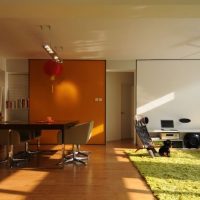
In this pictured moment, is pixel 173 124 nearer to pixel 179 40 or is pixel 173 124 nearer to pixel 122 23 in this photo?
pixel 179 40

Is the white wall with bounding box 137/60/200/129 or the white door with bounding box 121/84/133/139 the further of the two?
the white door with bounding box 121/84/133/139

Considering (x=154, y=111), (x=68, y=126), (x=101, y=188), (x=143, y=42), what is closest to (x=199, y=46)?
(x=143, y=42)

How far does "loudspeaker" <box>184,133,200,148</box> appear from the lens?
27.0 feet

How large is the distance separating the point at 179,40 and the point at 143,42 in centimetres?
77

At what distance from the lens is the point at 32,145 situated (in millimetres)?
8781

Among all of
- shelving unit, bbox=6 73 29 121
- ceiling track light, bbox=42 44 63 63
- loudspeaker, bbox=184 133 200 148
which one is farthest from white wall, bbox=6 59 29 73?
loudspeaker, bbox=184 133 200 148

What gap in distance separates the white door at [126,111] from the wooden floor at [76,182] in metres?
4.99

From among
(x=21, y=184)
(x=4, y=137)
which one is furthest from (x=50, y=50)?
(x=21, y=184)

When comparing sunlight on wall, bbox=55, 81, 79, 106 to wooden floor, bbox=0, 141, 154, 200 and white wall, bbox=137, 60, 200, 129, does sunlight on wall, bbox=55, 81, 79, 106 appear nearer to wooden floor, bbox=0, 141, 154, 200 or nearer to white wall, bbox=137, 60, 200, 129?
white wall, bbox=137, 60, 200, 129

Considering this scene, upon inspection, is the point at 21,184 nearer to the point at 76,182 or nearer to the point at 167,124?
the point at 76,182

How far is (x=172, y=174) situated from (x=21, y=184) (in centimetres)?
229

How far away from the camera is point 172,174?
188 inches

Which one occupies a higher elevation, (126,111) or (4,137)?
(126,111)

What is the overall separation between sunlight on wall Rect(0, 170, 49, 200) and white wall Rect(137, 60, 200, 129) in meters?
4.65
